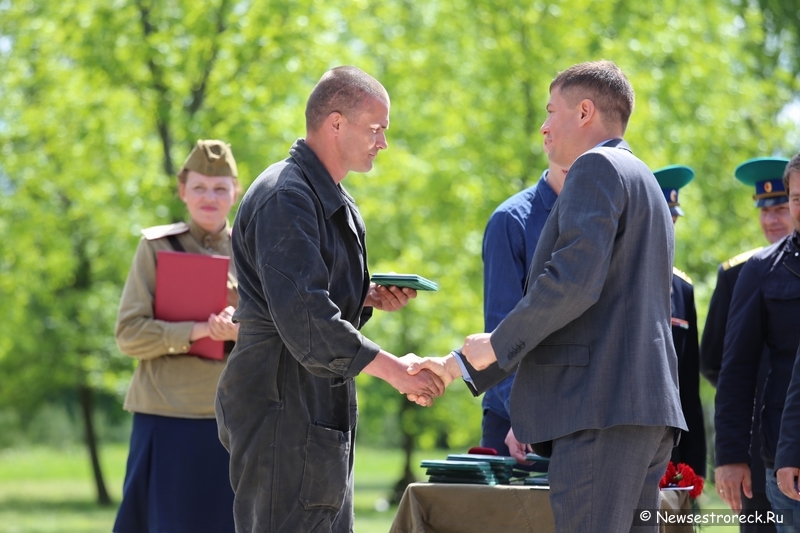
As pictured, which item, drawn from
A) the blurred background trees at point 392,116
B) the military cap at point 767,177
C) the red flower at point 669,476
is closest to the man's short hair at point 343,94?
the red flower at point 669,476

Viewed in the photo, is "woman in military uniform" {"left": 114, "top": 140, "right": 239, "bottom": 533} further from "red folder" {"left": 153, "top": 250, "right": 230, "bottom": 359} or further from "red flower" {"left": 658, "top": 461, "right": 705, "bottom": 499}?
"red flower" {"left": 658, "top": 461, "right": 705, "bottom": 499}

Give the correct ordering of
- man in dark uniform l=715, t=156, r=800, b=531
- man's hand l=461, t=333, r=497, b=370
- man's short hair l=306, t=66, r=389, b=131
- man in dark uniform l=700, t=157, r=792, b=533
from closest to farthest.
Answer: man's hand l=461, t=333, r=497, b=370 → man's short hair l=306, t=66, r=389, b=131 → man in dark uniform l=715, t=156, r=800, b=531 → man in dark uniform l=700, t=157, r=792, b=533

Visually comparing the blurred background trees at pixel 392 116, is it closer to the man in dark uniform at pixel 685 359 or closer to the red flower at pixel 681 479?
the man in dark uniform at pixel 685 359

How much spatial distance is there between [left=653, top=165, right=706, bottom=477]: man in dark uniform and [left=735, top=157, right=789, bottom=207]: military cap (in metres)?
0.75

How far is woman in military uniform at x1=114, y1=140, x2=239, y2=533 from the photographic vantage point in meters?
4.97

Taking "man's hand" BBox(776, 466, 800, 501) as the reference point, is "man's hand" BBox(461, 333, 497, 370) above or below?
above

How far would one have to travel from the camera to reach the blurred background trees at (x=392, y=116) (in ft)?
36.4

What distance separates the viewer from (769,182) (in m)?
5.97

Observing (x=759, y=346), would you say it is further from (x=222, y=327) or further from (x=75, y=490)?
(x=75, y=490)

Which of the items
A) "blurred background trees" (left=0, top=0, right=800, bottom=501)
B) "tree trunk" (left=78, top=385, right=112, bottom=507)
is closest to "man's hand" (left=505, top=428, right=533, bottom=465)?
"blurred background trees" (left=0, top=0, right=800, bottom=501)

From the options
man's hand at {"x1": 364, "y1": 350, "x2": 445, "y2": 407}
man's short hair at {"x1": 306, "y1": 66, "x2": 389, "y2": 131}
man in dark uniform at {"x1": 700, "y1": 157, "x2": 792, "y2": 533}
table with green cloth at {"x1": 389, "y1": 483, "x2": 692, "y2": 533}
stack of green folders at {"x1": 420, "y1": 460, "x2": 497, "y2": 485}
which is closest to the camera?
man's hand at {"x1": 364, "y1": 350, "x2": 445, "y2": 407}

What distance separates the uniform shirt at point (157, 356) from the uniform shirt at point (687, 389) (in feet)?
7.63

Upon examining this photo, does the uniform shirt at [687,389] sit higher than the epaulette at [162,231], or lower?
lower

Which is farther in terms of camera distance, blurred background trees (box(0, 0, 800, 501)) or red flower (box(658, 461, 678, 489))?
blurred background trees (box(0, 0, 800, 501))
